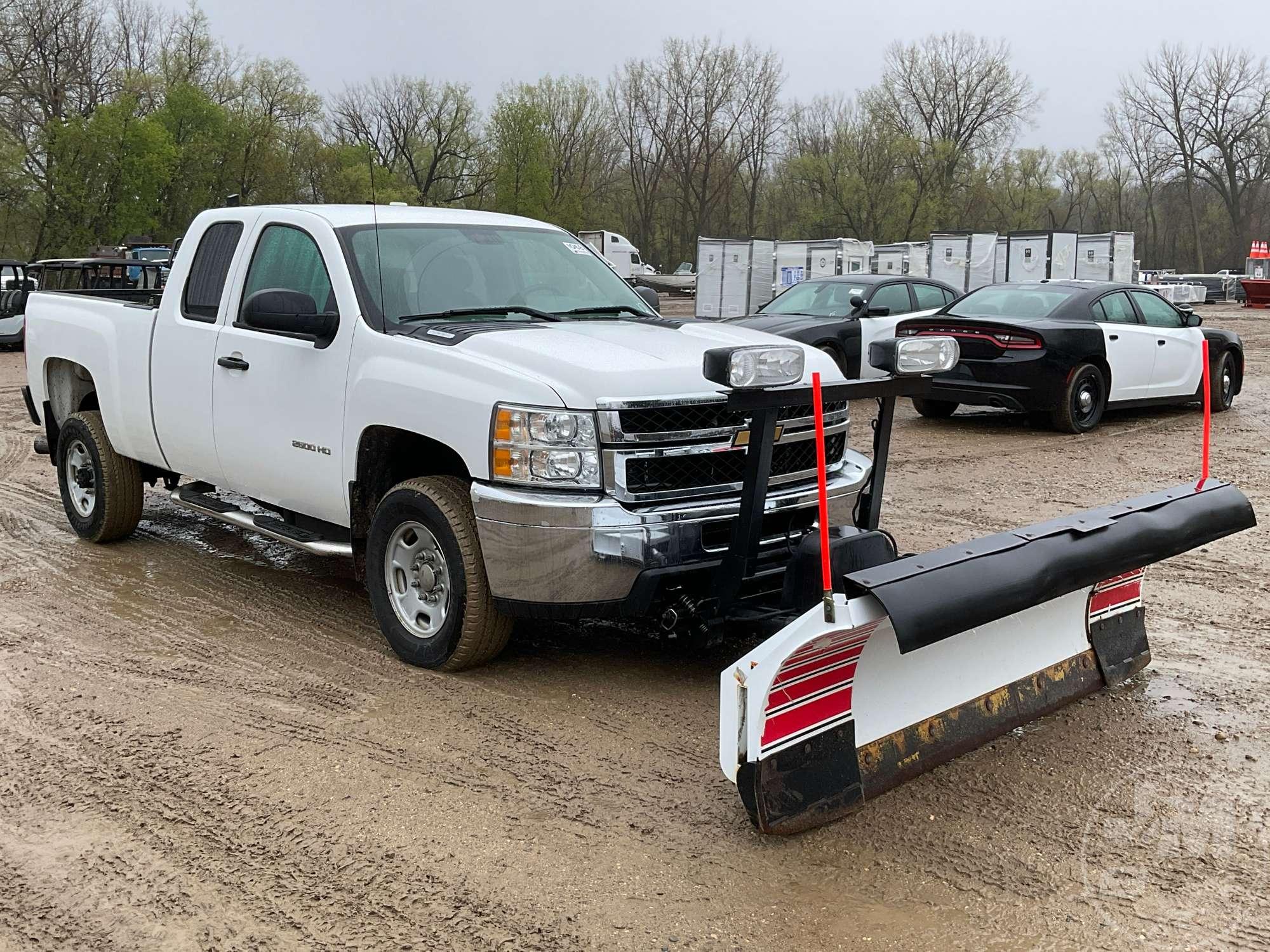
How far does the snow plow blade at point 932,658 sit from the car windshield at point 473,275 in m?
2.27

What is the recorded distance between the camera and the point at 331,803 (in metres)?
3.97

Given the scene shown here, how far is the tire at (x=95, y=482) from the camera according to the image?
23.9 ft

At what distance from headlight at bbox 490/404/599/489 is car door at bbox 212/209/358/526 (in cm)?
105

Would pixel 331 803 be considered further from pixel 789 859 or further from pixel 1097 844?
pixel 1097 844

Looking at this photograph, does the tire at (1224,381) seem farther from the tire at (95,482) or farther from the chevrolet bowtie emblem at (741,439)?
the tire at (95,482)

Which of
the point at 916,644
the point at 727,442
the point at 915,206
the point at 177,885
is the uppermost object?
the point at 915,206

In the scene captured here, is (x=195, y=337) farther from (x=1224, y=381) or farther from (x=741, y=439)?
(x=1224, y=381)

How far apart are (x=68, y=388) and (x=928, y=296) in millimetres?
10619

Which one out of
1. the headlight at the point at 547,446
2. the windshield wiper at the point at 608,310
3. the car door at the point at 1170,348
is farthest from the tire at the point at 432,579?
the car door at the point at 1170,348

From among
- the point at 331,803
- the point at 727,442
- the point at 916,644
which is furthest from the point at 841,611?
the point at 331,803

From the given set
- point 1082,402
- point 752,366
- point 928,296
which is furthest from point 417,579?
point 928,296

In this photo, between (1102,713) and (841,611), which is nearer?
(841,611)

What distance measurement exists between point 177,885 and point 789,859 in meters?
1.74

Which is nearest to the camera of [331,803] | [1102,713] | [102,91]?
[331,803]
